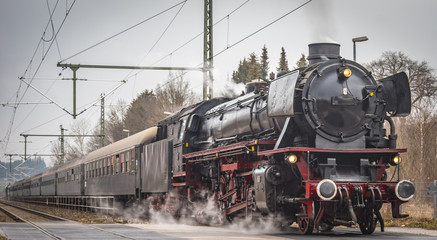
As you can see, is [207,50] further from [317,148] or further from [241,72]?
[241,72]

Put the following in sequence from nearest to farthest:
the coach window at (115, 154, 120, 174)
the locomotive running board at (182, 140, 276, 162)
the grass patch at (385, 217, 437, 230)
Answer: the locomotive running board at (182, 140, 276, 162) < the grass patch at (385, 217, 437, 230) < the coach window at (115, 154, 120, 174)

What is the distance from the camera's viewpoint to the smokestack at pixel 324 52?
13805mm

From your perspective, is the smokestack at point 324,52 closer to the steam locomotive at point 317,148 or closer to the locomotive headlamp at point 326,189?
the steam locomotive at point 317,148

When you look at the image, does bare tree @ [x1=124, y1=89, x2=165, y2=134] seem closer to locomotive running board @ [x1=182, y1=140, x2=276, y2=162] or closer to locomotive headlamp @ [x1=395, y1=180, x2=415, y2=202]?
locomotive running board @ [x1=182, y1=140, x2=276, y2=162]

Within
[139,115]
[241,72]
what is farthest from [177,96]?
[241,72]

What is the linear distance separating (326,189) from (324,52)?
3.37 m

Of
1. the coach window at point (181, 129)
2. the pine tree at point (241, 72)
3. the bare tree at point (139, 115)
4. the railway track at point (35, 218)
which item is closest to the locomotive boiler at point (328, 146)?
the railway track at point (35, 218)

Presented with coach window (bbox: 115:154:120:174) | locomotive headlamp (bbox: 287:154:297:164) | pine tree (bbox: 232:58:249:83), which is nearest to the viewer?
locomotive headlamp (bbox: 287:154:297:164)

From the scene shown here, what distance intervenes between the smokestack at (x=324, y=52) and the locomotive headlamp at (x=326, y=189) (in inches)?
121

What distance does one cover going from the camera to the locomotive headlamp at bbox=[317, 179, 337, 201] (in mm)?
11852

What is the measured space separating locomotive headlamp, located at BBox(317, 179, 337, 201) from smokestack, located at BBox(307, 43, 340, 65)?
308 centimetres

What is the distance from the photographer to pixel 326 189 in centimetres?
1189

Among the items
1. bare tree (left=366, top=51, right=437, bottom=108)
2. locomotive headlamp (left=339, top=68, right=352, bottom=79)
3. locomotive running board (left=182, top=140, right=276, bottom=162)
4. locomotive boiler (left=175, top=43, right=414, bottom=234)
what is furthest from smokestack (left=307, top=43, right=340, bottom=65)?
bare tree (left=366, top=51, right=437, bottom=108)

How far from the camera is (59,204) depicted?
46.7 m
